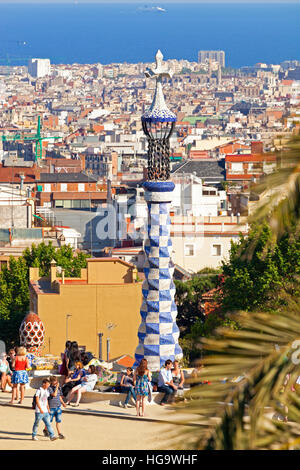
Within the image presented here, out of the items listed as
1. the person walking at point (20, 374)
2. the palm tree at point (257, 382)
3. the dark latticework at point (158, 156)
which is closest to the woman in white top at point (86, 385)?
the person walking at point (20, 374)

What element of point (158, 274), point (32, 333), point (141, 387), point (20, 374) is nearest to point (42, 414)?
point (141, 387)

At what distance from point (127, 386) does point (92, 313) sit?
8.24m

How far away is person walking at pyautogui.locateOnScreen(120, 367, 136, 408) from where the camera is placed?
32.4 feet

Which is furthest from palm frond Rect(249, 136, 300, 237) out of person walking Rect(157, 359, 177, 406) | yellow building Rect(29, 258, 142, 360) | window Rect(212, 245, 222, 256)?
window Rect(212, 245, 222, 256)

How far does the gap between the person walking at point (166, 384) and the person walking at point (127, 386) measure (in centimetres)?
22

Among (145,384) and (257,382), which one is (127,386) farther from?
(257,382)

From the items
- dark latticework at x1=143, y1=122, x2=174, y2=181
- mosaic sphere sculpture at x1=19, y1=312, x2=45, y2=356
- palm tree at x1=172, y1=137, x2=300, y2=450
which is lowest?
mosaic sphere sculpture at x1=19, y1=312, x2=45, y2=356

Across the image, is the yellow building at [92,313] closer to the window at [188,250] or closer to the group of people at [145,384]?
the group of people at [145,384]

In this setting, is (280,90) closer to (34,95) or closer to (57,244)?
(34,95)

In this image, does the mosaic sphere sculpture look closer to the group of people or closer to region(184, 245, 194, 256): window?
the group of people

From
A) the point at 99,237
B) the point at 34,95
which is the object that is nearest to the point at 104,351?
the point at 99,237

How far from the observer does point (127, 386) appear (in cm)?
1044

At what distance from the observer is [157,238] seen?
504 inches

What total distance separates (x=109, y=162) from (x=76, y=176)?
2503 centimetres
